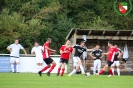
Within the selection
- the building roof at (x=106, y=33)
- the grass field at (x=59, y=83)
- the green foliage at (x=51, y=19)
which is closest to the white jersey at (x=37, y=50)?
the building roof at (x=106, y=33)

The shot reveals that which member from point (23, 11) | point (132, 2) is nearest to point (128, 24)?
point (132, 2)

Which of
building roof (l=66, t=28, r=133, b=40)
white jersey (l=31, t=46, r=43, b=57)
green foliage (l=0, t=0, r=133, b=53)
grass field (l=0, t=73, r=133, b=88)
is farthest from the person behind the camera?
green foliage (l=0, t=0, r=133, b=53)

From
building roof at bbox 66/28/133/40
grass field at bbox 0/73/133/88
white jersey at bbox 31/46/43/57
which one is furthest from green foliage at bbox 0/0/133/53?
grass field at bbox 0/73/133/88

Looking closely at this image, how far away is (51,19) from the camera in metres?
62.8

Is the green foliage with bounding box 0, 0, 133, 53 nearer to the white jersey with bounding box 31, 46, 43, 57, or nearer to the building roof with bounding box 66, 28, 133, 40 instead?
the building roof with bounding box 66, 28, 133, 40

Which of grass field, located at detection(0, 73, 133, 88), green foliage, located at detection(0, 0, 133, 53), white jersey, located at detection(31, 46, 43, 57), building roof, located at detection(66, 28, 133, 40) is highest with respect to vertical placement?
green foliage, located at detection(0, 0, 133, 53)

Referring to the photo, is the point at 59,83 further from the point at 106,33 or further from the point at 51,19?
the point at 51,19

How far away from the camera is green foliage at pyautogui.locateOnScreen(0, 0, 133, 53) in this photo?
180ft

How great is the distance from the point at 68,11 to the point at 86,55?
94.4 feet

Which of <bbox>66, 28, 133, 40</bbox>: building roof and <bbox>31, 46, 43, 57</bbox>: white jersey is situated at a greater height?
<bbox>66, 28, 133, 40</bbox>: building roof

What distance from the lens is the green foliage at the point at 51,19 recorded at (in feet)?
180

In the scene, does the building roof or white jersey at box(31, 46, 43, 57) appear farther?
the building roof

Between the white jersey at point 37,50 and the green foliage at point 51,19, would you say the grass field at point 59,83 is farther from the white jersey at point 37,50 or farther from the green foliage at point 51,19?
the green foliage at point 51,19

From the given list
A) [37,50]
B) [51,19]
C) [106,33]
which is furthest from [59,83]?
[51,19]
